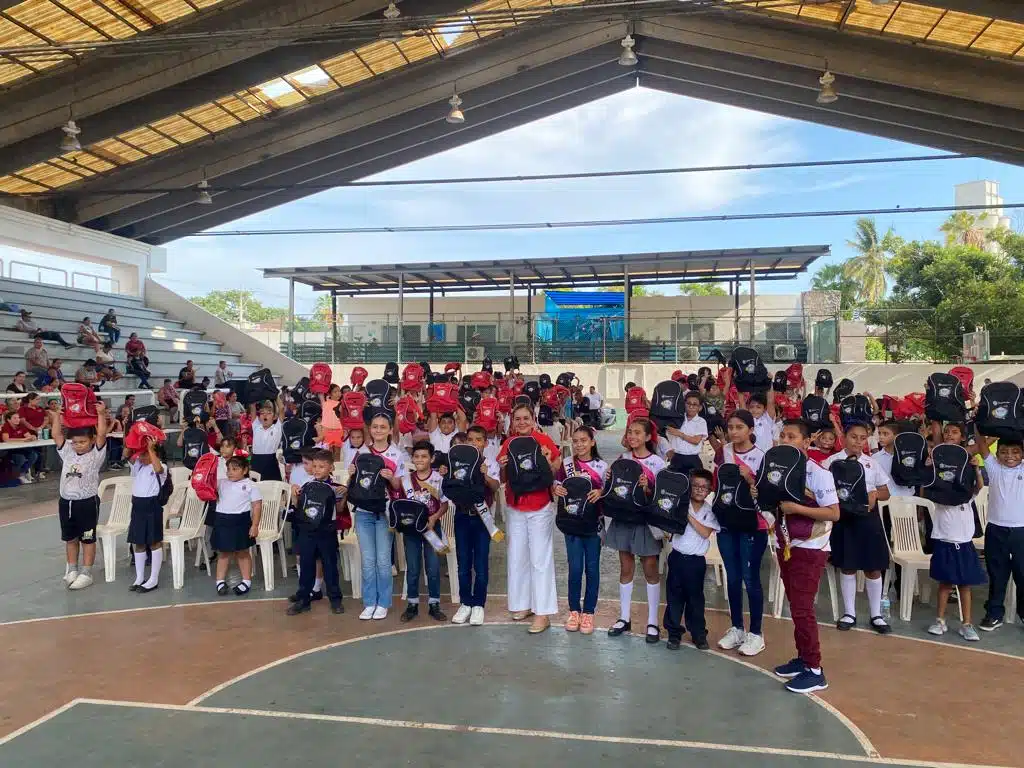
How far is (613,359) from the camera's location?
22047 mm

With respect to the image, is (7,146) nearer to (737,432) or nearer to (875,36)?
(737,432)

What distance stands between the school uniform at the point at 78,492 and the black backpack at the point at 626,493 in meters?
4.58

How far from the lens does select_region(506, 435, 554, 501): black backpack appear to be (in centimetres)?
538

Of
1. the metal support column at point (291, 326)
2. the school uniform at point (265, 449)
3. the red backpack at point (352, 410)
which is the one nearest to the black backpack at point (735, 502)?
the red backpack at point (352, 410)

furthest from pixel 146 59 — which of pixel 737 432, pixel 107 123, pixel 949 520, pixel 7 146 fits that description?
pixel 949 520

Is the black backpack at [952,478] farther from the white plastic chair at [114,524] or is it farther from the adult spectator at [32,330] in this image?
the adult spectator at [32,330]

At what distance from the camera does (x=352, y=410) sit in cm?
735

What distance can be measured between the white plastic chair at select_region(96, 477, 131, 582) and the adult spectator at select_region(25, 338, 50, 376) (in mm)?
8891

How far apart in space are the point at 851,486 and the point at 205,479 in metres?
5.30

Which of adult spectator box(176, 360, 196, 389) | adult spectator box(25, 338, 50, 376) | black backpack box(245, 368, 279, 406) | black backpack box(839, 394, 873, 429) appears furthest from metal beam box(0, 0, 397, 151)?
black backpack box(839, 394, 873, 429)

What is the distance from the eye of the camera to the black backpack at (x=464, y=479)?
5535 mm

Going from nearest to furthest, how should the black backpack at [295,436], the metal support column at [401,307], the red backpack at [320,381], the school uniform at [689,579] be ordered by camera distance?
the school uniform at [689,579], the black backpack at [295,436], the red backpack at [320,381], the metal support column at [401,307]

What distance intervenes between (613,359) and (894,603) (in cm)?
1601

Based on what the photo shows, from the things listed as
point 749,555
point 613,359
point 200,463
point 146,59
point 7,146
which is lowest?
point 749,555
